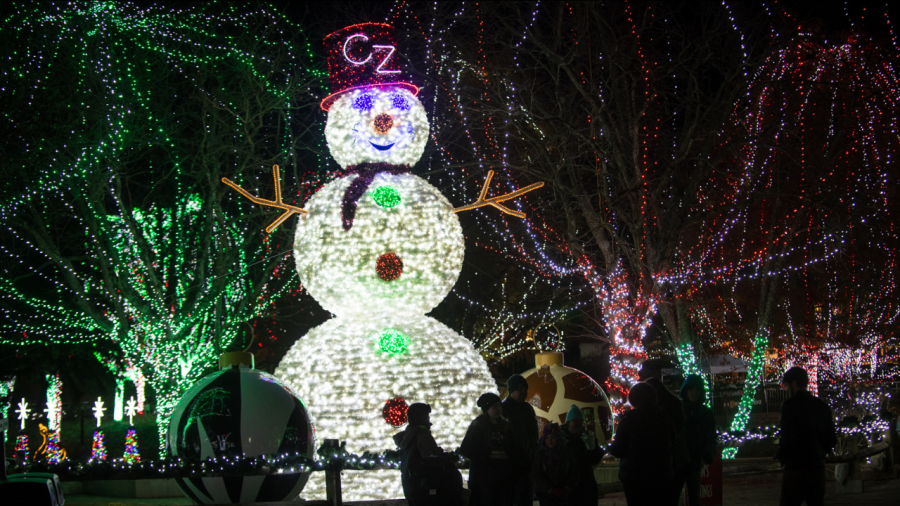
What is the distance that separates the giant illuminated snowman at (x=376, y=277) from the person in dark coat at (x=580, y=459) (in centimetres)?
171

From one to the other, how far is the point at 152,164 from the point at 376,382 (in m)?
9.35

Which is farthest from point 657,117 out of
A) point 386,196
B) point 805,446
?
point 805,446

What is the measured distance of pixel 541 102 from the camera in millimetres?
12984

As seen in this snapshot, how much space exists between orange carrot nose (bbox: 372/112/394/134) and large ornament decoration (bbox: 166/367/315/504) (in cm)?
246

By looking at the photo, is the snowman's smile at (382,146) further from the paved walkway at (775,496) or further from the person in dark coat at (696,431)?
the paved walkway at (775,496)

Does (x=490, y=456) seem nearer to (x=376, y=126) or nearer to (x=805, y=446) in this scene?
(x=805, y=446)

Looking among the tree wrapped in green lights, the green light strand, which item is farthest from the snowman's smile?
the green light strand

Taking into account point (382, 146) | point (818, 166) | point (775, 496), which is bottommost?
point (775, 496)

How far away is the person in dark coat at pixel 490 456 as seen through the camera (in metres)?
5.74

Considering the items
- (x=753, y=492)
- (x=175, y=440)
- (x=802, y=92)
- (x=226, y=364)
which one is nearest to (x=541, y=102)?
(x=802, y=92)

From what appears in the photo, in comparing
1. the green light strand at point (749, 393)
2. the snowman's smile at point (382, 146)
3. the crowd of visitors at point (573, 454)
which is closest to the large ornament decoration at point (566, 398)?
the crowd of visitors at point (573, 454)

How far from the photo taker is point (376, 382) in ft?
24.1

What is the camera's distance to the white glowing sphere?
7473 mm

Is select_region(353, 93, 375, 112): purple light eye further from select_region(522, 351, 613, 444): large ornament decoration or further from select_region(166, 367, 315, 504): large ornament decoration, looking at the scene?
select_region(522, 351, 613, 444): large ornament decoration
